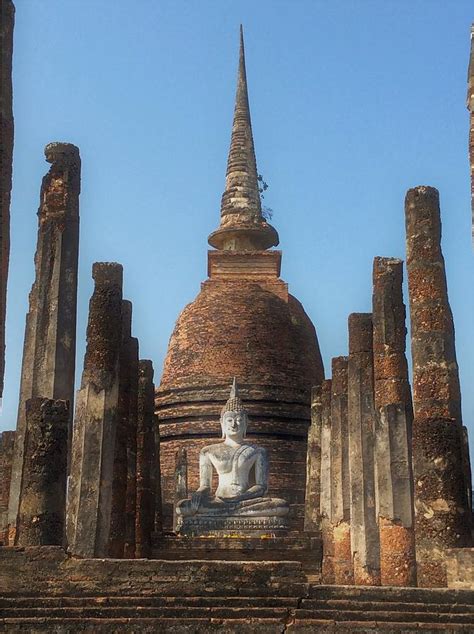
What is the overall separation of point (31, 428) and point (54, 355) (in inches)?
55.4

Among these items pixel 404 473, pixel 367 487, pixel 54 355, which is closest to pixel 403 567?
pixel 404 473

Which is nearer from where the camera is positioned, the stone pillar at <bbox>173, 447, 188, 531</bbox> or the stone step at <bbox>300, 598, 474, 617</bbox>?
the stone step at <bbox>300, 598, 474, 617</bbox>

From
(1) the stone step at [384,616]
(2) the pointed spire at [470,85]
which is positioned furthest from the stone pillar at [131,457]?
(2) the pointed spire at [470,85]

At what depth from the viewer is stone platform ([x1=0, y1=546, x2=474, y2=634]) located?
27.7 ft

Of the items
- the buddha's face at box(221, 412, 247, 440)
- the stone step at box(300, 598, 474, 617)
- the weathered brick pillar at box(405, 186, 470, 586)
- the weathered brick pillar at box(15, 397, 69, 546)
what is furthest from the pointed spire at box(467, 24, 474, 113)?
the buddha's face at box(221, 412, 247, 440)

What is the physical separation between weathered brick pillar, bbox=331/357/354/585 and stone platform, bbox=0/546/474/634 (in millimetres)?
7436

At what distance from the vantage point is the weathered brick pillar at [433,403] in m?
10.1

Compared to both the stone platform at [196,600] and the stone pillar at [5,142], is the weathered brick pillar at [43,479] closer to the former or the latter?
the stone platform at [196,600]

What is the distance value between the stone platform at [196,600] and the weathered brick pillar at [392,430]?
158 inches

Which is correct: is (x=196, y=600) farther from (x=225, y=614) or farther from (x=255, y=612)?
(x=255, y=612)

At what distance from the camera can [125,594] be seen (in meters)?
8.80

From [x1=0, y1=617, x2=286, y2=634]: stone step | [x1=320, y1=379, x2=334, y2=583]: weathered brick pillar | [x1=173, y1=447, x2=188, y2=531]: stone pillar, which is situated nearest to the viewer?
[x1=0, y1=617, x2=286, y2=634]: stone step

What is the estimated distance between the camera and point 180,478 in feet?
67.6

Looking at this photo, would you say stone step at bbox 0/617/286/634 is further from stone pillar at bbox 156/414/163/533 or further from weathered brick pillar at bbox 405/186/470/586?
stone pillar at bbox 156/414/163/533
